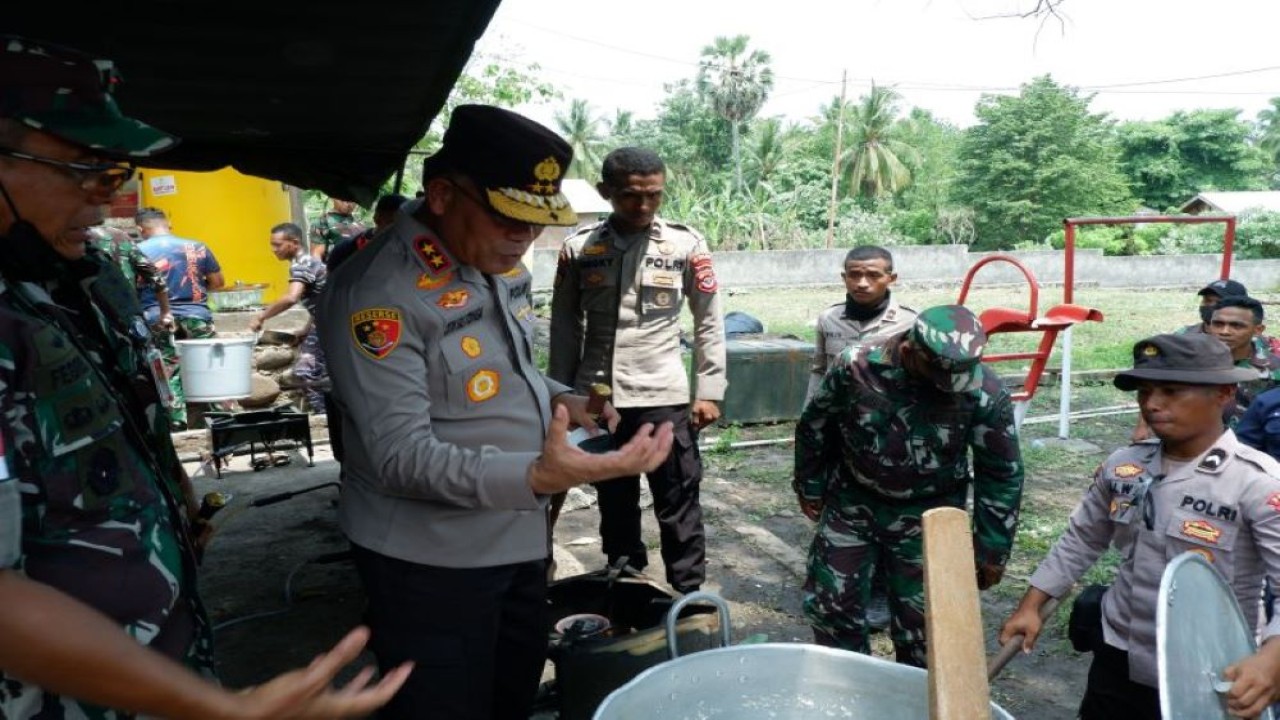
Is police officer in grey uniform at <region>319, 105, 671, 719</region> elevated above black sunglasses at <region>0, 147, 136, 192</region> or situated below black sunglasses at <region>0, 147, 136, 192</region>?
below

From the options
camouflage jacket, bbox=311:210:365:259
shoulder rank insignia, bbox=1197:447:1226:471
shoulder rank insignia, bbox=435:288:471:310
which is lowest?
shoulder rank insignia, bbox=1197:447:1226:471

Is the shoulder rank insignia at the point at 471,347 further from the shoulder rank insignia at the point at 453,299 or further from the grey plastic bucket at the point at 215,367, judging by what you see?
the grey plastic bucket at the point at 215,367

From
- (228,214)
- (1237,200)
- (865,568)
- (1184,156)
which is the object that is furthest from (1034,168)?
(865,568)

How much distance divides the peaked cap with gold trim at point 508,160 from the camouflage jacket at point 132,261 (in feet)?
15.5

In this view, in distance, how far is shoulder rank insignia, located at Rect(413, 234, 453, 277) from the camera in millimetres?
2029

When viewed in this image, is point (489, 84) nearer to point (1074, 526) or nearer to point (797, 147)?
point (1074, 526)

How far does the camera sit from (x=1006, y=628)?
251cm

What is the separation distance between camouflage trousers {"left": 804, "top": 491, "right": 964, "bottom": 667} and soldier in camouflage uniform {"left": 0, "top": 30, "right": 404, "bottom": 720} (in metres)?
2.17

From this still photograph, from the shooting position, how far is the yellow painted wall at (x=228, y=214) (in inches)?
334

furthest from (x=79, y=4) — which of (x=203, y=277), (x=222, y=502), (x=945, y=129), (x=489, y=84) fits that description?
(x=945, y=129)

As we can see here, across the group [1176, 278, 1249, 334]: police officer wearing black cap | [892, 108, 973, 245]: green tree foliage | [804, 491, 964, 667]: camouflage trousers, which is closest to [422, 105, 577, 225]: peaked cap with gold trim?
[804, 491, 964, 667]: camouflage trousers

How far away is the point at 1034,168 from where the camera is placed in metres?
38.9

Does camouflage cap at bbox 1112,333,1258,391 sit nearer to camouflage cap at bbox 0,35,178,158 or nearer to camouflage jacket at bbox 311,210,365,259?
camouflage cap at bbox 0,35,178,158

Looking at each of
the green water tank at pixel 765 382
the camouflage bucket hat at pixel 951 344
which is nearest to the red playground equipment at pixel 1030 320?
the green water tank at pixel 765 382
